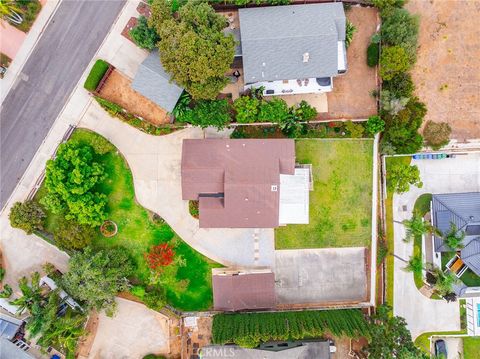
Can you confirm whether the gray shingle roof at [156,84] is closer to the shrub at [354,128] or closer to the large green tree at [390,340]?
the shrub at [354,128]

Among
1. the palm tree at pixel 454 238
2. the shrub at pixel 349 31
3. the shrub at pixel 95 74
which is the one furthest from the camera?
the shrub at pixel 95 74

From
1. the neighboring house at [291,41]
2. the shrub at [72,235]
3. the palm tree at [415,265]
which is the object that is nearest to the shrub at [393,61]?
the neighboring house at [291,41]

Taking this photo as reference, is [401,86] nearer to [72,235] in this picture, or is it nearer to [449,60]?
[449,60]

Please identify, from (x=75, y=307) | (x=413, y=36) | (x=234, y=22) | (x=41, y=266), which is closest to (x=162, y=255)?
(x=75, y=307)

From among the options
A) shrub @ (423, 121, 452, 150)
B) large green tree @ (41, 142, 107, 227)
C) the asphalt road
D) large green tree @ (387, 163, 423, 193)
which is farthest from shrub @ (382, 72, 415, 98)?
large green tree @ (41, 142, 107, 227)

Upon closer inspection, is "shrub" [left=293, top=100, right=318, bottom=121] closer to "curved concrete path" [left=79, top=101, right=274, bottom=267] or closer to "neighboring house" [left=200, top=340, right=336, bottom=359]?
"curved concrete path" [left=79, top=101, right=274, bottom=267]

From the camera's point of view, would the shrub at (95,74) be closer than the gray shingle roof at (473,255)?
No
